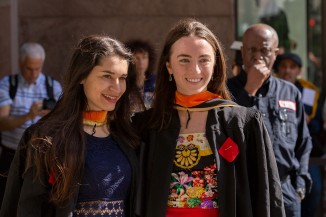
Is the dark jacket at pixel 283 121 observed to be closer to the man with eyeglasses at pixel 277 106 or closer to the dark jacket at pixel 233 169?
the man with eyeglasses at pixel 277 106

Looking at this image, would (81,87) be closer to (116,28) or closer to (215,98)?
(215,98)

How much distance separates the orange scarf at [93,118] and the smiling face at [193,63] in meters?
0.48

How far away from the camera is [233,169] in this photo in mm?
3635

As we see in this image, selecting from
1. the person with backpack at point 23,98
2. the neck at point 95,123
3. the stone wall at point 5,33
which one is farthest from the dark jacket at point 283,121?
the stone wall at point 5,33

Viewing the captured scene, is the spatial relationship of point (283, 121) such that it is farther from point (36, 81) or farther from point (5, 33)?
point (5, 33)

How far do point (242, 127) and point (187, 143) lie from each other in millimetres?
311

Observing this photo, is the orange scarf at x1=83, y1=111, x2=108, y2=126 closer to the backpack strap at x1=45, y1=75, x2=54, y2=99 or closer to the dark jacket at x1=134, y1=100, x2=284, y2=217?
the dark jacket at x1=134, y1=100, x2=284, y2=217

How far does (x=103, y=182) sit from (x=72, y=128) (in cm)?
33

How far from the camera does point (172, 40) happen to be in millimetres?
3883

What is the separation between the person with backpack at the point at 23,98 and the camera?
5641mm

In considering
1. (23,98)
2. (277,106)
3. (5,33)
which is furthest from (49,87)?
(277,106)

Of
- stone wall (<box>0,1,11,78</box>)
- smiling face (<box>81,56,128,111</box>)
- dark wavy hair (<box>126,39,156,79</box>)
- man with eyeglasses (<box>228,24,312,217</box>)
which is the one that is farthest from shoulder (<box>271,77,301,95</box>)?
stone wall (<box>0,1,11,78</box>)

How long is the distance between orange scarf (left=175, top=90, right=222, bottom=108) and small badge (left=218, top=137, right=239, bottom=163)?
30 centimetres

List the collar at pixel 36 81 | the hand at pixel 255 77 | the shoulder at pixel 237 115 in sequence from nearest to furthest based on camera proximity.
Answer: the shoulder at pixel 237 115
the hand at pixel 255 77
the collar at pixel 36 81
